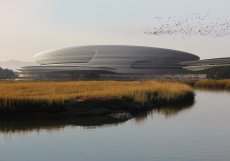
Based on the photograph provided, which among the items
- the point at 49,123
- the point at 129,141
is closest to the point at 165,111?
the point at 49,123

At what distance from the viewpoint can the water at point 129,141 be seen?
17.9 meters

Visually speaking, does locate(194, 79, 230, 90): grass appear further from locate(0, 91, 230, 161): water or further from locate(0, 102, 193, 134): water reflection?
locate(0, 91, 230, 161): water

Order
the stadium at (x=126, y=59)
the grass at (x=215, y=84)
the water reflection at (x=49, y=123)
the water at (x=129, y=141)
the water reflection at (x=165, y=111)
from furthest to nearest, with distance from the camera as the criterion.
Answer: the stadium at (x=126, y=59)
the grass at (x=215, y=84)
the water reflection at (x=165, y=111)
the water reflection at (x=49, y=123)
the water at (x=129, y=141)

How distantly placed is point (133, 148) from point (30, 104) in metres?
10.7

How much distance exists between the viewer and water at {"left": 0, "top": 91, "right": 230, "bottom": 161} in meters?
17.9

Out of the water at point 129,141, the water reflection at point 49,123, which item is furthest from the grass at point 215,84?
the water at point 129,141

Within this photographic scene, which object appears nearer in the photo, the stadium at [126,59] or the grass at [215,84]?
the grass at [215,84]

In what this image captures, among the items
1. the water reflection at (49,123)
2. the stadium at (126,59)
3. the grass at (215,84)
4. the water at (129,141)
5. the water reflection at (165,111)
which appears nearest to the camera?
the water at (129,141)

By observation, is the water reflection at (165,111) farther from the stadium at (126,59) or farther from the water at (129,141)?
the stadium at (126,59)

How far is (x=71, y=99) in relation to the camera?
30.6 meters

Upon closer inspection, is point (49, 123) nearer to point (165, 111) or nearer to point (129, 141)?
point (129, 141)

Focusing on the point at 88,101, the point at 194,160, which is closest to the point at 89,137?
the point at 194,160

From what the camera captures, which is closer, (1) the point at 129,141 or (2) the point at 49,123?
(1) the point at 129,141

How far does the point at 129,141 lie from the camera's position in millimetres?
20922
